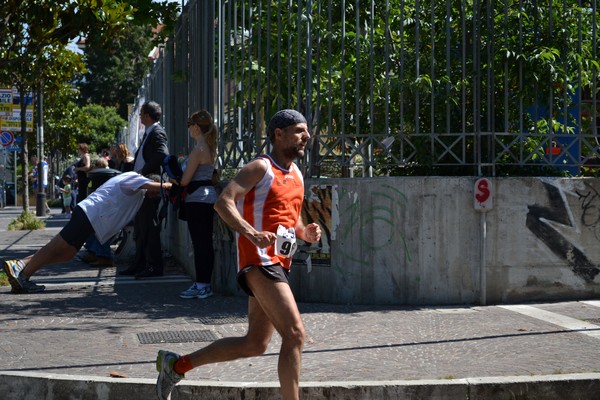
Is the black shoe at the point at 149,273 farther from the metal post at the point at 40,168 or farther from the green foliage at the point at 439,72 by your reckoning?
the metal post at the point at 40,168

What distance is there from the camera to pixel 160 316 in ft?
28.0

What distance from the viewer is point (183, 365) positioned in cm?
537

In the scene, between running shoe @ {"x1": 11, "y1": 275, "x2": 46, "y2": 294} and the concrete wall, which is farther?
running shoe @ {"x1": 11, "y1": 275, "x2": 46, "y2": 294}

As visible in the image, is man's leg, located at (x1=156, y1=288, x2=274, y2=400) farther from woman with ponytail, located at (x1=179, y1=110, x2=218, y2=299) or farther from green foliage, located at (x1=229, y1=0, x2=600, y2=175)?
green foliage, located at (x1=229, y1=0, x2=600, y2=175)

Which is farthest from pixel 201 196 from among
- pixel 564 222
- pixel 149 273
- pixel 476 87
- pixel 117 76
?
pixel 117 76

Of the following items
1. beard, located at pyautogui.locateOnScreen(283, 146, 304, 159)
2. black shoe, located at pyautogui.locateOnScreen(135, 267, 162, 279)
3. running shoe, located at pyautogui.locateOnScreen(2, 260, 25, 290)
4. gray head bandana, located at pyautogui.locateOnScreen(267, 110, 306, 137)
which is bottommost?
black shoe, located at pyautogui.locateOnScreen(135, 267, 162, 279)

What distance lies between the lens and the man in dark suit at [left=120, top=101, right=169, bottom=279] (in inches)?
436

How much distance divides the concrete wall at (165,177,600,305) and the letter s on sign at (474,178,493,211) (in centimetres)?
2

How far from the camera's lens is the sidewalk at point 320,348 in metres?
5.82

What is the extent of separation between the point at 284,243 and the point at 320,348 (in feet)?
6.79

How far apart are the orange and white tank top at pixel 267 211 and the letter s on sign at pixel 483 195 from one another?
4.18m

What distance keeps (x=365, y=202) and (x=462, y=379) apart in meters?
3.52

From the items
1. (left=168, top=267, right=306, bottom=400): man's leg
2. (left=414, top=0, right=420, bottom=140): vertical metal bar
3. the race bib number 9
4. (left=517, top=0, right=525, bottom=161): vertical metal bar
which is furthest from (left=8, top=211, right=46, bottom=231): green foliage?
the race bib number 9

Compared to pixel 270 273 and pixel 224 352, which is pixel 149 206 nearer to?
pixel 224 352
